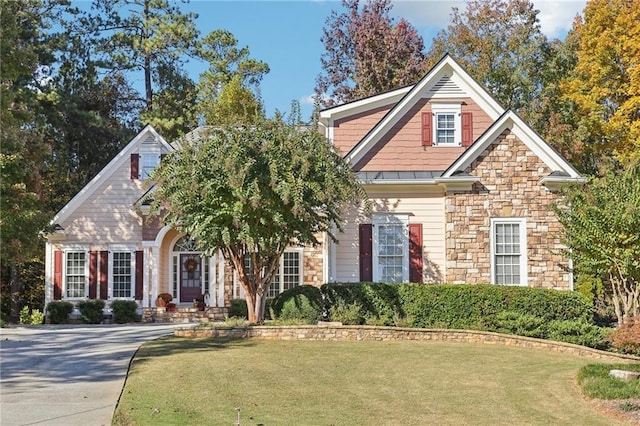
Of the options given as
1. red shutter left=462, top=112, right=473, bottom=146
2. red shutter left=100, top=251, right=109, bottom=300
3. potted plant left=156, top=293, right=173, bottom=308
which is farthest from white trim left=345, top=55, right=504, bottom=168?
red shutter left=100, top=251, right=109, bottom=300

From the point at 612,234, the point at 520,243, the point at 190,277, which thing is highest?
the point at 612,234

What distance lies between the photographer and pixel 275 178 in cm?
1970

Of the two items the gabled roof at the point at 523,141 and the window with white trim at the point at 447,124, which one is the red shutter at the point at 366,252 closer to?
Answer: the gabled roof at the point at 523,141

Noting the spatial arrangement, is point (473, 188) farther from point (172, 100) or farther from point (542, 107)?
point (172, 100)

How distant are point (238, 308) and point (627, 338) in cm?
1299

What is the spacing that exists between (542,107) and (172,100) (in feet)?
63.6

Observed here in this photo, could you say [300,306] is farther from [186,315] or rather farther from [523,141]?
[186,315]

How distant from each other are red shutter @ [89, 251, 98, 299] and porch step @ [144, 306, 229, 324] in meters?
2.36

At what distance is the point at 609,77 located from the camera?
33906mm

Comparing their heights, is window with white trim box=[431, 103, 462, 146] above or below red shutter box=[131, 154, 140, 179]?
above

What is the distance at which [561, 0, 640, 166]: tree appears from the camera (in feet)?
108

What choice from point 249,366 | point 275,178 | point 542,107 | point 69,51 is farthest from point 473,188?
point 69,51

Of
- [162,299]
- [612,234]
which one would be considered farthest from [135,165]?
[612,234]

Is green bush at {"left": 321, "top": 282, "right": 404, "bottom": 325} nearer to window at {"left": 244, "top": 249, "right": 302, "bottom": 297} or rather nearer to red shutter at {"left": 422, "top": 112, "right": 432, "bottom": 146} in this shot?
red shutter at {"left": 422, "top": 112, "right": 432, "bottom": 146}
